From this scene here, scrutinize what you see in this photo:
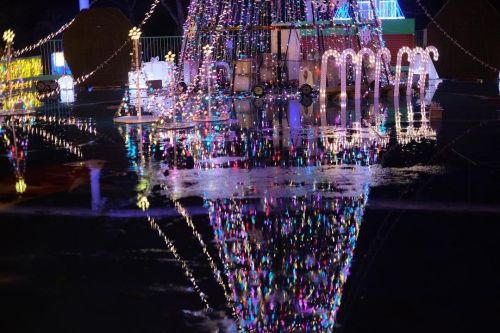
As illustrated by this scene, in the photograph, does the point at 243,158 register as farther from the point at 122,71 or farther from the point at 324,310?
the point at 122,71

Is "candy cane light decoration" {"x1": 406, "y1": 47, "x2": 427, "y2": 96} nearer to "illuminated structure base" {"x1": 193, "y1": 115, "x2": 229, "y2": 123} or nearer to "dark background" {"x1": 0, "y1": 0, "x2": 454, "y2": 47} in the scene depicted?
"illuminated structure base" {"x1": 193, "y1": 115, "x2": 229, "y2": 123}

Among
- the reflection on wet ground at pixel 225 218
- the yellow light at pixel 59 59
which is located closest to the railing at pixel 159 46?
the yellow light at pixel 59 59

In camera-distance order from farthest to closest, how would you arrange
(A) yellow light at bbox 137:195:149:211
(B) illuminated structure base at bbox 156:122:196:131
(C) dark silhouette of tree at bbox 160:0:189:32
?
(C) dark silhouette of tree at bbox 160:0:189:32
(B) illuminated structure base at bbox 156:122:196:131
(A) yellow light at bbox 137:195:149:211

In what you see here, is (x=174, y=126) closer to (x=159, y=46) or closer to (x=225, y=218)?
(x=225, y=218)

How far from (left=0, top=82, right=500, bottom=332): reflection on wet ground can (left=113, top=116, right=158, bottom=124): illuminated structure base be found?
226cm

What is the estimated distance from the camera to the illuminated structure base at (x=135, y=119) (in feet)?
60.4

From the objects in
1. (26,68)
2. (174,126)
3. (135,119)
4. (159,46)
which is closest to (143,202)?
(174,126)

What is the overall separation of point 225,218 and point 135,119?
10.5 metres

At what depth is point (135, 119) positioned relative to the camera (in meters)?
18.6

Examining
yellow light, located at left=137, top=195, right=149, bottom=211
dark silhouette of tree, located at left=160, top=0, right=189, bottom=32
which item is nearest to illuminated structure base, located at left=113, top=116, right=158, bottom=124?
yellow light, located at left=137, top=195, right=149, bottom=211

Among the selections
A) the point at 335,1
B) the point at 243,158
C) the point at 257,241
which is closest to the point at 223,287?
the point at 257,241

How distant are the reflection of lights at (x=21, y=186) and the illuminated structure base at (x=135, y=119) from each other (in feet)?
23.9

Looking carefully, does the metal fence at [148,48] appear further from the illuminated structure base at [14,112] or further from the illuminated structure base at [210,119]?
the illuminated structure base at [210,119]

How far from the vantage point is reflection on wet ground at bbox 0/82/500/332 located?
589 centimetres
